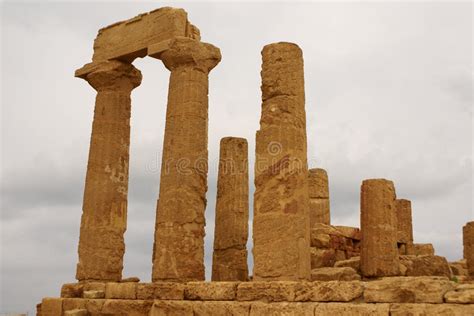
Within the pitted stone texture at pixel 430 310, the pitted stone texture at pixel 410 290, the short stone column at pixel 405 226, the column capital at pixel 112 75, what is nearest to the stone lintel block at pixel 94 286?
the column capital at pixel 112 75

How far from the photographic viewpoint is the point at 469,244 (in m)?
21.3

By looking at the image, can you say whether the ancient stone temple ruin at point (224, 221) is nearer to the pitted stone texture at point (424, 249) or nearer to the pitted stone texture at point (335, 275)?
the pitted stone texture at point (335, 275)

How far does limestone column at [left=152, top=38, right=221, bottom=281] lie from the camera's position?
13297 mm

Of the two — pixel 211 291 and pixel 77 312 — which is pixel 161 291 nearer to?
pixel 211 291

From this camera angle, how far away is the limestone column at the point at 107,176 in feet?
50.4

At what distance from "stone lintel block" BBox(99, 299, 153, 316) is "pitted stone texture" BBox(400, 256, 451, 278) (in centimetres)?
929

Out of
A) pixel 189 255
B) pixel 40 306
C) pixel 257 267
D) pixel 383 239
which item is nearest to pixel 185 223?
pixel 189 255

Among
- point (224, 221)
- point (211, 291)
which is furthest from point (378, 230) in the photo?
point (211, 291)

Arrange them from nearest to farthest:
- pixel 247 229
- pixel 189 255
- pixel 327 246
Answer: pixel 189 255 < pixel 247 229 < pixel 327 246

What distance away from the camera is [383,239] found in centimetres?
1697

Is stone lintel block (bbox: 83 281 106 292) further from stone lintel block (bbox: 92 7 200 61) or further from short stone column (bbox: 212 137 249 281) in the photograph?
stone lintel block (bbox: 92 7 200 61)

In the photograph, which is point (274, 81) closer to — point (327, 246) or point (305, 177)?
point (305, 177)

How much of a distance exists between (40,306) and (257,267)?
25.9 ft

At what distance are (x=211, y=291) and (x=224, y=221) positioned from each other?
543cm
